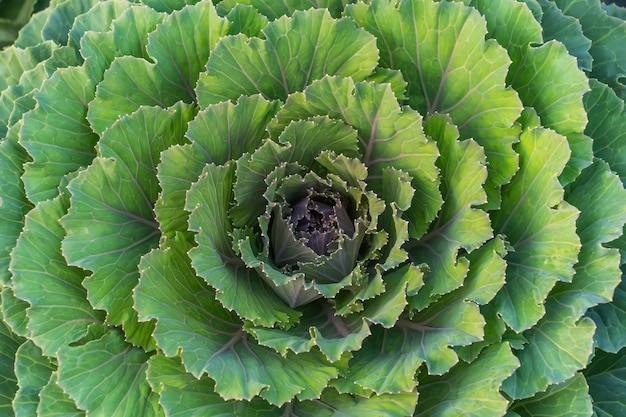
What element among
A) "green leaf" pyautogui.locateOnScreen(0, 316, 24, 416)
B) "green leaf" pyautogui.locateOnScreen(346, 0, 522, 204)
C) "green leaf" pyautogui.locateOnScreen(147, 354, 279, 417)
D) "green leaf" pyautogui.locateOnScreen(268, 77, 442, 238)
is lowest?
"green leaf" pyautogui.locateOnScreen(0, 316, 24, 416)

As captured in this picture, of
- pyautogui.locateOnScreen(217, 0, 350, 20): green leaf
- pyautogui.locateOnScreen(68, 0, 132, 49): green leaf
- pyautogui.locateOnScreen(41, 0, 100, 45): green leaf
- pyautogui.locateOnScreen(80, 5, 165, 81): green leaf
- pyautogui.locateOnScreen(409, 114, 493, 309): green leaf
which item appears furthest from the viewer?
pyautogui.locateOnScreen(41, 0, 100, 45): green leaf

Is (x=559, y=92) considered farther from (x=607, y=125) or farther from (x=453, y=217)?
(x=453, y=217)

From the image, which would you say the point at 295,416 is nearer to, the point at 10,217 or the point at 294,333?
the point at 294,333

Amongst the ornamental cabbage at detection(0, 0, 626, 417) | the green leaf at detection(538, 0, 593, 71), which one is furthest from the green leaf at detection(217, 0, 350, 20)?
the green leaf at detection(538, 0, 593, 71)

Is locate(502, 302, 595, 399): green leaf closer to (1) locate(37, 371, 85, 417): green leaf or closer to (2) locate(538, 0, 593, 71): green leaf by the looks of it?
(2) locate(538, 0, 593, 71): green leaf

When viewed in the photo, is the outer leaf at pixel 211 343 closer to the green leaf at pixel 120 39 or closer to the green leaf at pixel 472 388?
the green leaf at pixel 472 388

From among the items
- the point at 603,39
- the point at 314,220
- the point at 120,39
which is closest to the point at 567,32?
the point at 603,39
